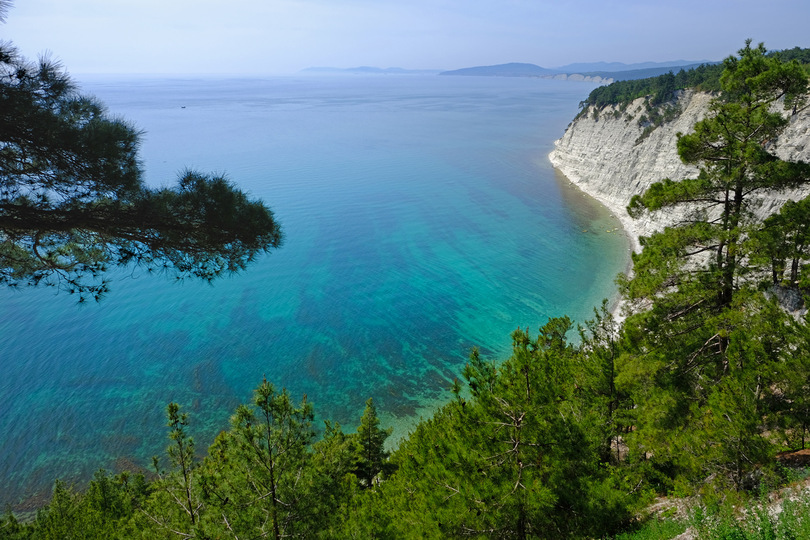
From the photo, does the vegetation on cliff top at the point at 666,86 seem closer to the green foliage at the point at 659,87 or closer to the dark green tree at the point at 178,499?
the green foliage at the point at 659,87

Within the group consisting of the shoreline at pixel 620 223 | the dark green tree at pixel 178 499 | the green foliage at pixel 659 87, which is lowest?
the shoreline at pixel 620 223

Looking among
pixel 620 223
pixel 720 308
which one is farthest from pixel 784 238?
pixel 620 223

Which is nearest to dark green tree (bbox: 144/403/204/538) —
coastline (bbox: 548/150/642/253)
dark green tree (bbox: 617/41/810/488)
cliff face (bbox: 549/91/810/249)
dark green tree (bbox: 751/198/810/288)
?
dark green tree (bbox: 617/41/810/488)

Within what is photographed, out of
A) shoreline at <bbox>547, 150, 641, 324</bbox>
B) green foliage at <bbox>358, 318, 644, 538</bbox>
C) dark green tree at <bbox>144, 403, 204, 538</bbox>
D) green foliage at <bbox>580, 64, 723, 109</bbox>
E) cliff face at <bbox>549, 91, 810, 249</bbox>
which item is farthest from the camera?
green foliage at <bbox>580, 64, 723, 109</bbox>

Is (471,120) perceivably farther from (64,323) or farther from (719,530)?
(719,530)

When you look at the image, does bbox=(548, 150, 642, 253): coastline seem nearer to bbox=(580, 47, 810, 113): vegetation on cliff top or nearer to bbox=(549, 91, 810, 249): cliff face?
bbox=(549, 91, 810, 249): cliff face

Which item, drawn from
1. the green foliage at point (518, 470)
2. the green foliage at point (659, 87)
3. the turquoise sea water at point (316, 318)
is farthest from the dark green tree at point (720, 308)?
the green foliage at point (659, 87)

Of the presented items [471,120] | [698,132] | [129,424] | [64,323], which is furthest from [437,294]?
[471,120]
